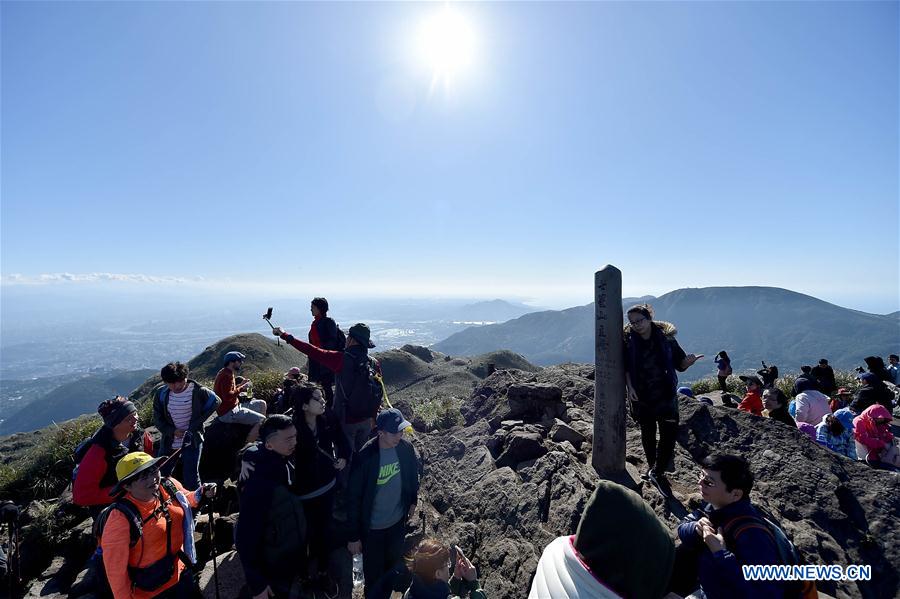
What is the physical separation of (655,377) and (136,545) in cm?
580

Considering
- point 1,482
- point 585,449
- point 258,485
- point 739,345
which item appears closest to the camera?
point 258,485

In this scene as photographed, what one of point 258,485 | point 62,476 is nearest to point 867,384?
point 258,485

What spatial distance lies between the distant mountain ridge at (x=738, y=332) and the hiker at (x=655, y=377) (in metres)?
122

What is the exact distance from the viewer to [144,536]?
2.80 meters

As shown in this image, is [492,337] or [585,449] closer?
[585,449]

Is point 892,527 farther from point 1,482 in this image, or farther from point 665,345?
point 1,482

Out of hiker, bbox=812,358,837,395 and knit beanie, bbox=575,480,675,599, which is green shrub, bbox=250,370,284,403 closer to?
knit beanie, bbox=575,480,675,599

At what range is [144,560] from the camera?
9.22 feet

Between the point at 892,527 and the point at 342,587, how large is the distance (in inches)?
264

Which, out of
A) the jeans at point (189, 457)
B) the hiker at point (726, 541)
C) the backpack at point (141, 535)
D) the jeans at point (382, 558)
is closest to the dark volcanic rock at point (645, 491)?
the jeans at point (382, 558)

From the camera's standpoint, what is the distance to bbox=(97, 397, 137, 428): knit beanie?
13.2 ft

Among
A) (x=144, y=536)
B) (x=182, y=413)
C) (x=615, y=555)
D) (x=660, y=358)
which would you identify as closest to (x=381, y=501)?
(x=144, y=536)

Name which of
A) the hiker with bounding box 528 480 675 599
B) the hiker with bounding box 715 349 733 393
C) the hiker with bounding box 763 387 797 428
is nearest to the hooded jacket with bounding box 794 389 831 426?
the hiker with bounding box 763 387 797 428

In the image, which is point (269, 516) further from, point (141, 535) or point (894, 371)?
point (894, 371)
